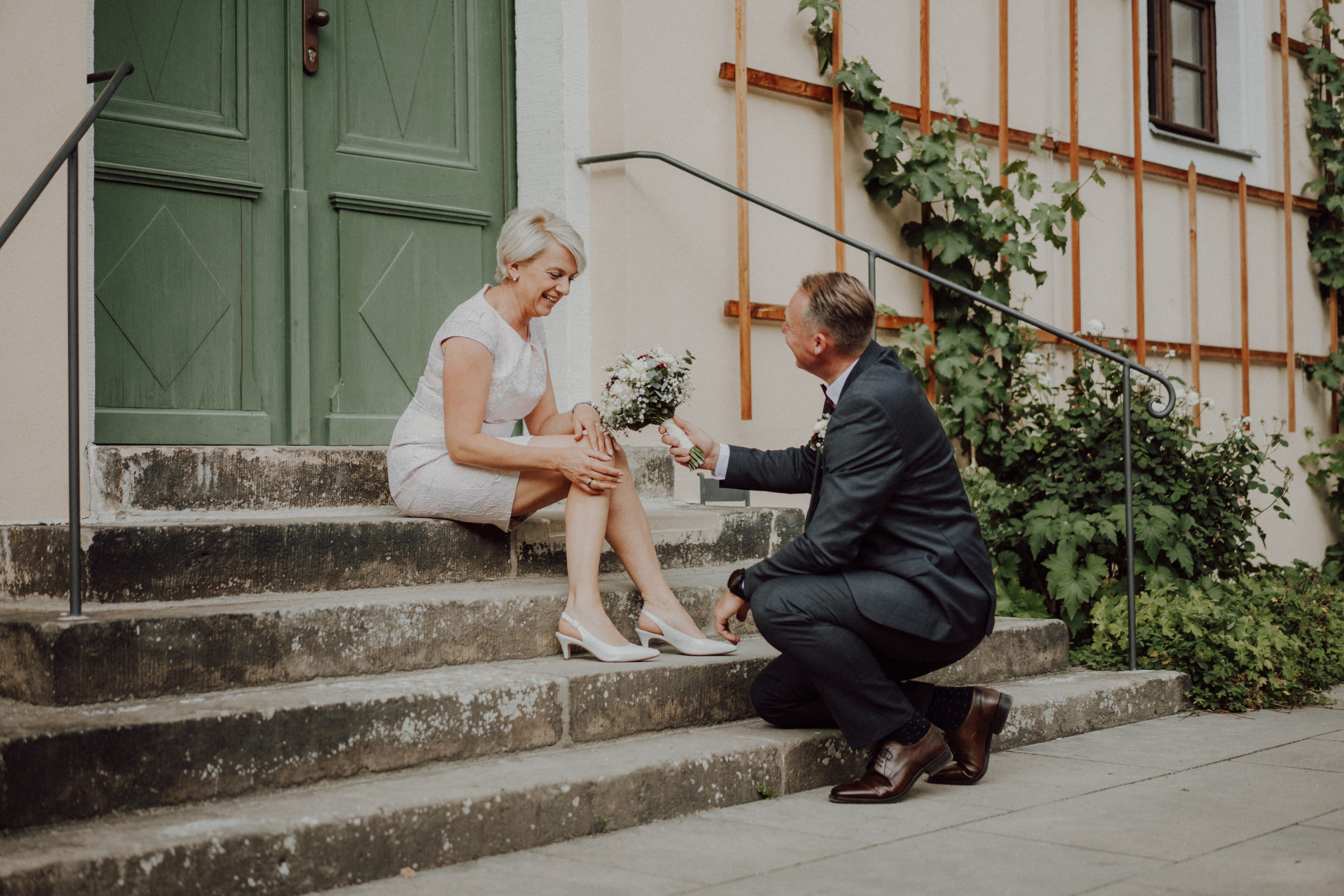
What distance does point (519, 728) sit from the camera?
3.14 metres

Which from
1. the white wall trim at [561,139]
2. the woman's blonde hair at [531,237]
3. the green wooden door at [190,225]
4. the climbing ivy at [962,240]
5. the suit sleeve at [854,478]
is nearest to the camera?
the suit sleeve at [854,478]

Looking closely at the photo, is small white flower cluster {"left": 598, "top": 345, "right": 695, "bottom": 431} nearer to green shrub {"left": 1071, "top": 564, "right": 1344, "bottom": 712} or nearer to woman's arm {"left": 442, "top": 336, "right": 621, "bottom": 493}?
woman's arm {"left": 442, "top": 336, "right": 621, "bottom": 493}

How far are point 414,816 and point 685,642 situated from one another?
1.17m

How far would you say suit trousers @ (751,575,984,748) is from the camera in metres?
3.22

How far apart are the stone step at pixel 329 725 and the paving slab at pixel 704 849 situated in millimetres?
370

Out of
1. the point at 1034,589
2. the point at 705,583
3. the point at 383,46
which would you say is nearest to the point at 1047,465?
the point at 1034,589

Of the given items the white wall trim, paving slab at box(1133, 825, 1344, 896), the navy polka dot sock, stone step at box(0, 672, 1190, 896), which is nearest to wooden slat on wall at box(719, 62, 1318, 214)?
the white wall trim

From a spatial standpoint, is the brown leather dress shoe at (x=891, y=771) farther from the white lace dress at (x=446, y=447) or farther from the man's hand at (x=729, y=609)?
the white lace dress at (x=446, y=447)

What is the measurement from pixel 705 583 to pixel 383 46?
2.42 metres

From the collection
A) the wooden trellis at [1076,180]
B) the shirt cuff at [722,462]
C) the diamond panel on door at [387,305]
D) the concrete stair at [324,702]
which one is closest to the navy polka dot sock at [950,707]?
the concrete stair at [324,702]

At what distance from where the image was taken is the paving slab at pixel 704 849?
106 inches

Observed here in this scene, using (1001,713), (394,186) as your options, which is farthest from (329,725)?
(394,186)

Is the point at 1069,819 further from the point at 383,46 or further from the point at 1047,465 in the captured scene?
the point at 383,46

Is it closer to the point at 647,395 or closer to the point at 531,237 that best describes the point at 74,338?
the point at 531,237
